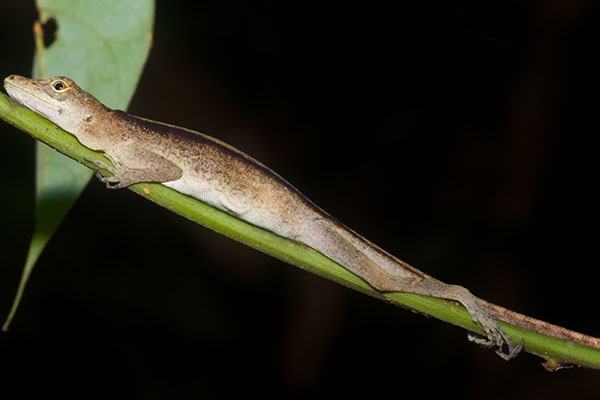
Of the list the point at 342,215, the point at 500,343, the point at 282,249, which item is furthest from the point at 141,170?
the point at 342,215

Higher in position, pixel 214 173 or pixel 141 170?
pixel 141 170

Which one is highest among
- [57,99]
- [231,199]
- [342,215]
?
[57,99]

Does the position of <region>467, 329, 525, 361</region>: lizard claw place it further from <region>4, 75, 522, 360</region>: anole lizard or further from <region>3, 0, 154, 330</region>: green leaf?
<region>3, 0, 154, 330</region>: green leaf

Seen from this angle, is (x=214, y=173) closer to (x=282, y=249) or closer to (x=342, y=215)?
(x=282, y=249)

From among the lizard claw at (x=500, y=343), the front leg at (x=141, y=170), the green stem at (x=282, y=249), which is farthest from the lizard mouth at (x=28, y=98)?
the lizard claw at (x=500, y=343)

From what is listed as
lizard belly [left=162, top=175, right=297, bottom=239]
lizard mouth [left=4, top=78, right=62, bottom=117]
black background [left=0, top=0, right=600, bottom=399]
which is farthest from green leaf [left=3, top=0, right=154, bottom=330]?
black background [left=0, top=0, right=600, bottom=399]

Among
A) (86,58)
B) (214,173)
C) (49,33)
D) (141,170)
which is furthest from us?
(214,173)

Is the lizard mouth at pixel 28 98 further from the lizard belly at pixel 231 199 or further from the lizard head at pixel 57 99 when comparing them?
the lizard belly at pixel 231 199
